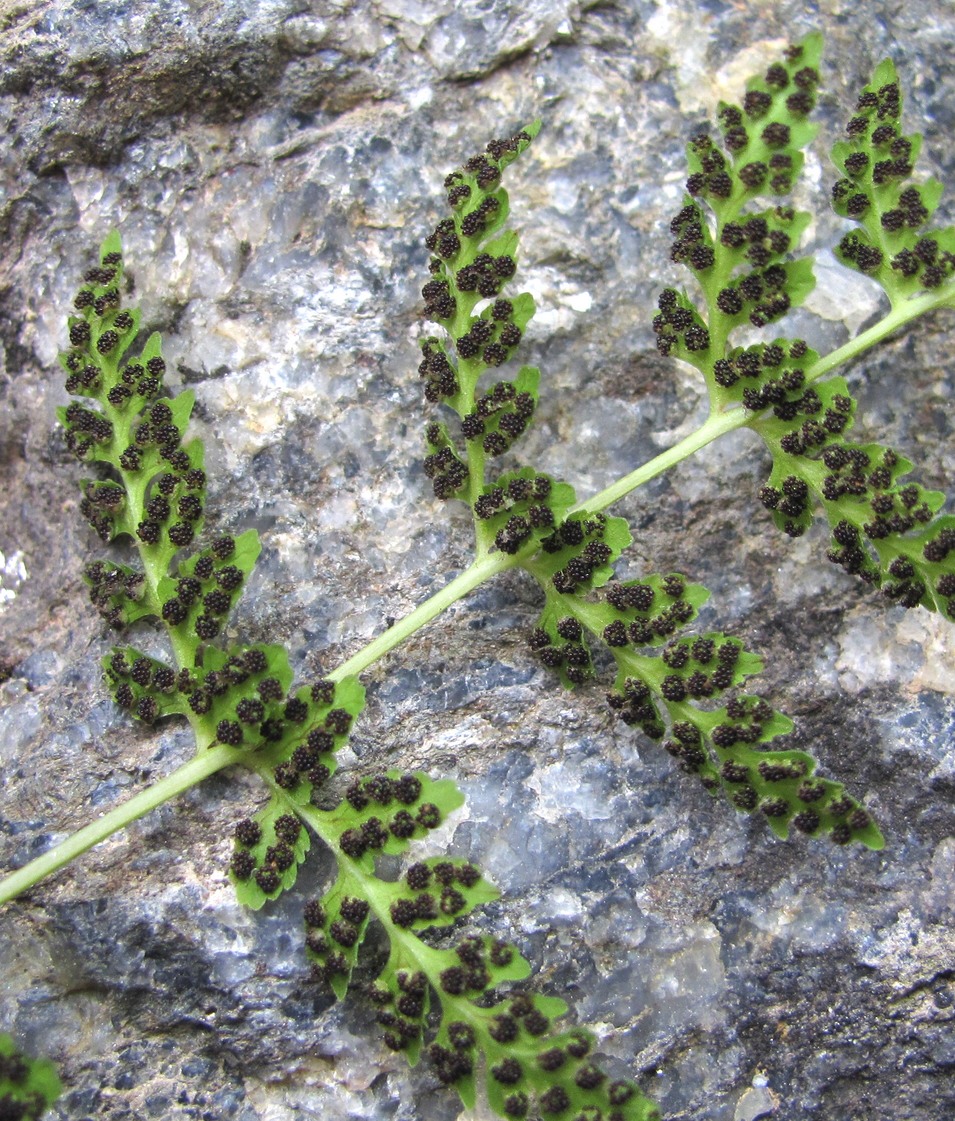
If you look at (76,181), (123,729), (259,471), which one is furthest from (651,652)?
(76,181)

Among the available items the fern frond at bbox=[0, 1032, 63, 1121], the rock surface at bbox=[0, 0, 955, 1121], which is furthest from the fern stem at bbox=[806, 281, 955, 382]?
the fern frond at bbox=[0, 1032, 63, 1121]

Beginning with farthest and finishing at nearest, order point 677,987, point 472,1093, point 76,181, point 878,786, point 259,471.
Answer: point 76,181 < point 259,471 < point 878,786 < point 677,987 < point 472,1093

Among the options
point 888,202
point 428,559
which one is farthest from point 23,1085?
point 888,202

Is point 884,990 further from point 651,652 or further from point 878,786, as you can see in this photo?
point 651,652

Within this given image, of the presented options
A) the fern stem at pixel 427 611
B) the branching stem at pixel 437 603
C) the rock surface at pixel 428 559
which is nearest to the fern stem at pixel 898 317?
the branching stem at pixel 437 603

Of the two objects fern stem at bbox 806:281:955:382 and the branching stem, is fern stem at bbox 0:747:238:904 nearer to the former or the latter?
the branching stem

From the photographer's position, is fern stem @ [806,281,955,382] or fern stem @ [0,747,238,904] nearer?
fern stem @ [0,747,238,904]

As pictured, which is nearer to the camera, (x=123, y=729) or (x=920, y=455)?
(x=123, y=729)
